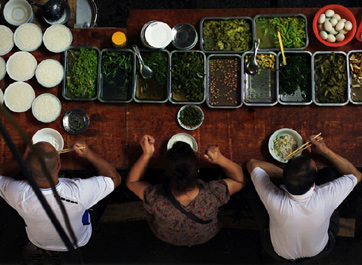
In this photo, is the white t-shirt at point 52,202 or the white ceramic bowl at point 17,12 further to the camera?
the white ceramic bowl at point 17,12

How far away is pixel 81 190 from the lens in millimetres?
2717

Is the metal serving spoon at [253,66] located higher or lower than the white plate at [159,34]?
lower

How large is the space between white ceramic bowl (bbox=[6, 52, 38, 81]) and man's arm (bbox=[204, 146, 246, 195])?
1.92m

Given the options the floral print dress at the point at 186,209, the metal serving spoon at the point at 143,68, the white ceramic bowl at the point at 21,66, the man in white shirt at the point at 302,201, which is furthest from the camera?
the white ceramic bowl at the point at 21,66

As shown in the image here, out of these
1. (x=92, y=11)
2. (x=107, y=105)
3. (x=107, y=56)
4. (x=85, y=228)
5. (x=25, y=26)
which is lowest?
(x=85, y=228)

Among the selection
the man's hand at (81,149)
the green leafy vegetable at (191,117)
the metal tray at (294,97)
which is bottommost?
the man's hand at (81,149)

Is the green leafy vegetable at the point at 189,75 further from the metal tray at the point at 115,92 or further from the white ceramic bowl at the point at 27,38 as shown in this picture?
the white ceramic bowl at the point at 27,38

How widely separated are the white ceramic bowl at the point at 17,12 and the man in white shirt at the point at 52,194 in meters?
1.43

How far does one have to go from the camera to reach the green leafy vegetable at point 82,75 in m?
3.01

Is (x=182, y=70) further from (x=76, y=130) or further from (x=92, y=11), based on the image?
(x=92, y=11)

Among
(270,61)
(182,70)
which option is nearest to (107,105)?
A: (182,70)

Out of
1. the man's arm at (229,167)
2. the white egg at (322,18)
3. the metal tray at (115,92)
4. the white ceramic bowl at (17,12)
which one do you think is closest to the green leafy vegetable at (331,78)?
the white egg at (322,18)

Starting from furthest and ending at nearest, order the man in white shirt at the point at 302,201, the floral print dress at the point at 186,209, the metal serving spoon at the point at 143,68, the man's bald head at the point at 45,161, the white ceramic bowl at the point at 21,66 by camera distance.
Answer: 1. the white ceramic bowl at the point at 21,66
2. the metal serving spoon at the point at 143,68
3. the floral print dress at the point at 186,209
4. the man in white shirt at the point at 302,201
5. the man's bald head at the point at 45,161

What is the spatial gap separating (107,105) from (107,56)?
1.60 feet
